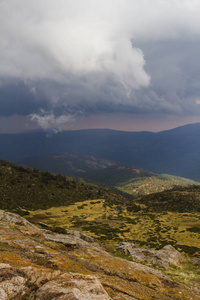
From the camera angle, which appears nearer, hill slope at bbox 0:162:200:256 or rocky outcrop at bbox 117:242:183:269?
rocky outcrop at bbox 117:242:183:269

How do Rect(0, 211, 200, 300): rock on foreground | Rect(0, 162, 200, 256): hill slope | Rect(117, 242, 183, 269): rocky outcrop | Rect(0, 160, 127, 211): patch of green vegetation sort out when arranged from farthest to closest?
Rect(0, 160, 127, 211): patch of green vegetation → Rect(0, 162, 200, 256): hill slope → Rect(117, 242, 183, 269): rocky outcrop → Rect(0, 211, 200, 300): rock on foreground

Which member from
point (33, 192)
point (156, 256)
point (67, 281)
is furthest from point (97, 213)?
point (67, 281)

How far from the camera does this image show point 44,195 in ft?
392

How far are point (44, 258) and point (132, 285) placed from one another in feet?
21.9

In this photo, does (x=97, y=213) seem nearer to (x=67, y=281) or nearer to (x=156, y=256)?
(x=156, y=256)

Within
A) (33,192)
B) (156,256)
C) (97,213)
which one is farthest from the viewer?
(33,192)

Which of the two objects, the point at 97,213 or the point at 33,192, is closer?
the point at 97,213

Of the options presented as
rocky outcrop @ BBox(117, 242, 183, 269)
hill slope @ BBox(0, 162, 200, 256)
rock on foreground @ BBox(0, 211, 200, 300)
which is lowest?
hill slope @ BBox(0, 162, 200, 256)

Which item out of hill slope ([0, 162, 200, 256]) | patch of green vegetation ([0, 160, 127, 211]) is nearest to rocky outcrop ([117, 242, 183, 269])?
hill slope ([0, 162, 200, 256])

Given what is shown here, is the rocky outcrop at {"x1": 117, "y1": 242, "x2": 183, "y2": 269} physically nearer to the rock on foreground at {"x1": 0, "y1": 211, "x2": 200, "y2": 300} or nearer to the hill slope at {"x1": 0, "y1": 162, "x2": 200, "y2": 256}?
the rock on foreground at {"x1": 0, "y1": 211, "x2": 200, "y2": 300}

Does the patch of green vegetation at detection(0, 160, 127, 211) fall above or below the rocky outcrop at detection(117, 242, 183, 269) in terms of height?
below

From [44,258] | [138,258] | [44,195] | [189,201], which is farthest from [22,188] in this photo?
[189,201]

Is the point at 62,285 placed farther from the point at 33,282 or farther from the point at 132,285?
the point at 132,285

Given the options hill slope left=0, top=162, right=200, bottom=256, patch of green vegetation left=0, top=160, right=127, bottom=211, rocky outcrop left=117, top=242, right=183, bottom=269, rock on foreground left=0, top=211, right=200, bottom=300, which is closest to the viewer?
rock on foreground left=0, top=211, right=200, bottom=300
